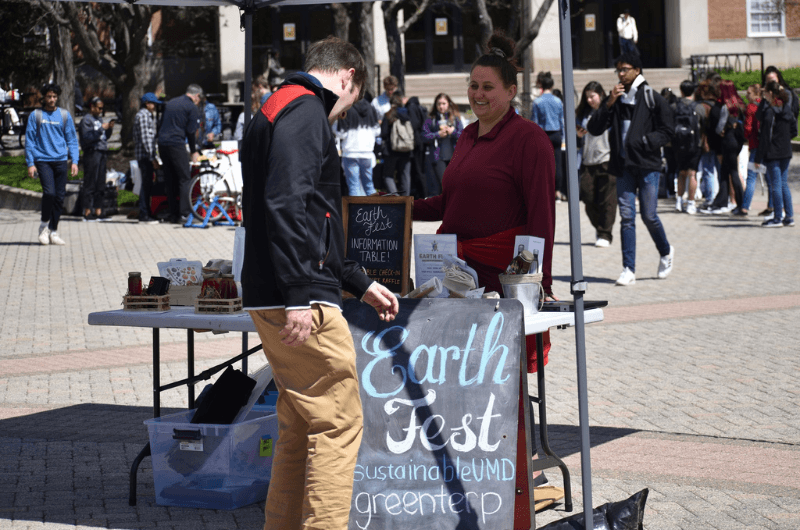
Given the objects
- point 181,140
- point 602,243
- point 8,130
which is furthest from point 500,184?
point 8,130

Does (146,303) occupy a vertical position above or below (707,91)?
below

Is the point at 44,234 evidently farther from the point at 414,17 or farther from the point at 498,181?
the point at 414,17

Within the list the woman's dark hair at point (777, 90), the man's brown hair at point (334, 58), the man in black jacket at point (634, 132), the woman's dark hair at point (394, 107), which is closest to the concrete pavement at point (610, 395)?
the man in black jacket at point (634, 132)

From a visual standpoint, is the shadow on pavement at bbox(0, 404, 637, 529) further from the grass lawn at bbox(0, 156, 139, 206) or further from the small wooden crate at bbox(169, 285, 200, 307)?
the grass lawn at bbox(0, 156, 139, 206)

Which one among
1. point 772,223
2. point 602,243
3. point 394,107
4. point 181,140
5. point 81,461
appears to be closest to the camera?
point 81,461

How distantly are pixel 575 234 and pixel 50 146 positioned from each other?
10.7 m

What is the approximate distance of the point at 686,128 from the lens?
51.7 feet

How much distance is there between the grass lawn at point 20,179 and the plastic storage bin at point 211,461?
14050 mm

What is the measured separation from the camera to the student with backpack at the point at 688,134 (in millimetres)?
15828

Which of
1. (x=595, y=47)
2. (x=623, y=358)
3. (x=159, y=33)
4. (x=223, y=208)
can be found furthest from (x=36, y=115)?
(x=595, y=47)

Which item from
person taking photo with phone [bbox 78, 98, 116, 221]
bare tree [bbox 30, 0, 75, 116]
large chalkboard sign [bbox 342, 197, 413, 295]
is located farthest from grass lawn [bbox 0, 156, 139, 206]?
large chalkboard sign [bbox 342, 197, 413, 295]

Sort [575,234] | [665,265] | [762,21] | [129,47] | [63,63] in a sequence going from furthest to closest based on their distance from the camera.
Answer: [762,21] → [129,47] → [63,63] → [665,265] → [575,234]

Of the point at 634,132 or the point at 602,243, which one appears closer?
the point at 634,132

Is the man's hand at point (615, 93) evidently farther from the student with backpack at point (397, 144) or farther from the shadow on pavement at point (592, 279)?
the student with backpack at point (397, 144)
